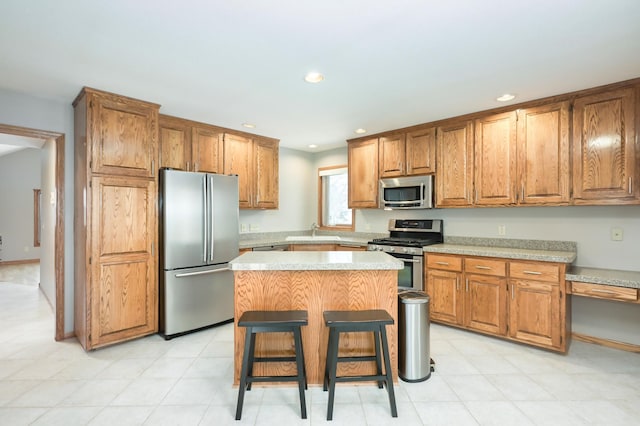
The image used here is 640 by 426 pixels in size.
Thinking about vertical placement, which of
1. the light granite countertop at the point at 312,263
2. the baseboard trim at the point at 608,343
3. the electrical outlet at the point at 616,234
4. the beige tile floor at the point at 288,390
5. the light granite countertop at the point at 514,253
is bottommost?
the beige tile floor at the point at 288,390

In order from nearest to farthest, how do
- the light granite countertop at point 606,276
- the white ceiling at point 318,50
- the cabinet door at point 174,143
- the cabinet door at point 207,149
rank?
the white ceiling at point 318,50 < the light granite countertop at point 606,276 < the cabinet door at point 174,143 < the cabinet door at point 207,149

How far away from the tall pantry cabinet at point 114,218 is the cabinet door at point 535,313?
3625mm

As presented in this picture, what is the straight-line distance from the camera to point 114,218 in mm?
3133

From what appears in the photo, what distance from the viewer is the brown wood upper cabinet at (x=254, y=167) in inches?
173

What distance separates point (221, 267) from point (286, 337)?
5.41 ft

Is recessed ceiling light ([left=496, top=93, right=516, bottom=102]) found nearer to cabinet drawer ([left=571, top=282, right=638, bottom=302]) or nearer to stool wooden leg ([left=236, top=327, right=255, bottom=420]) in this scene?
cabinet drawer ([left=571, top=282, right=638, bottom=302])

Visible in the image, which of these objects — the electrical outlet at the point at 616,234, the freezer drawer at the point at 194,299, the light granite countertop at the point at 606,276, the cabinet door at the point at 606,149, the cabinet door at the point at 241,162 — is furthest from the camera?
the cabinet door at the point at 241,162

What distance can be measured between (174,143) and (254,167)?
45.1 inches

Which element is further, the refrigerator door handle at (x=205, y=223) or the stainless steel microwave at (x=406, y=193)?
the stainless steel microwave at (x=406, y=193)

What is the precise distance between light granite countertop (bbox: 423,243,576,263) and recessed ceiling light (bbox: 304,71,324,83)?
222 cm

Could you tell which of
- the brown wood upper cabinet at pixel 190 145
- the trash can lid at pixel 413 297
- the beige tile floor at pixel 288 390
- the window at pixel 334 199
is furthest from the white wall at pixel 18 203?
the trash can lid at pixel 413 297

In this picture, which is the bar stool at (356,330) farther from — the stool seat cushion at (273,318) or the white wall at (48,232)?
the white wall at (48,232)

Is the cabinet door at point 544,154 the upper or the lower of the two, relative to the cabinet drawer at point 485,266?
upper

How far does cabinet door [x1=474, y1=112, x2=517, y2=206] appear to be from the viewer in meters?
3.43
